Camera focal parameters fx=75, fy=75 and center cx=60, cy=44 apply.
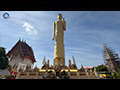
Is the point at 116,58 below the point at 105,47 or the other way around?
below

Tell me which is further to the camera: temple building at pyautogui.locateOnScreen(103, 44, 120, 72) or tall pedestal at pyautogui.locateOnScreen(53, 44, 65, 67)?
temple building at pyautogui.locateOnScreen(103, 44, 120, 72)

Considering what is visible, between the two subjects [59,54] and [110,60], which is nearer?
[59,54]

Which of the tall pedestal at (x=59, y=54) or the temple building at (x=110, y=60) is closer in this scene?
the tall pedestal at (x=59, y=54)
